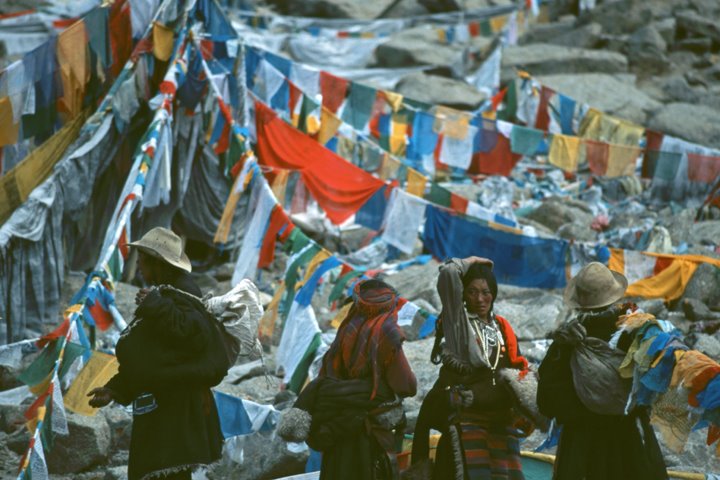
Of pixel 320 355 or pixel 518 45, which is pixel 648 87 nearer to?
pixel 518 45

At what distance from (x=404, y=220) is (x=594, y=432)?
7599mm

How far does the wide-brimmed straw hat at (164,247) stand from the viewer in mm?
5652

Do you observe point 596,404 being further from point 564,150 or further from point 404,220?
point 564,150

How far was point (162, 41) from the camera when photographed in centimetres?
1320

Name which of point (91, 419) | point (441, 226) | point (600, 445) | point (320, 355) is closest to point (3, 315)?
point (91, 419)

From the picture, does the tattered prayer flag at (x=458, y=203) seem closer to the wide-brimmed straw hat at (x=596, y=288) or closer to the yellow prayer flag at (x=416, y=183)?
the yellow prayer flag at (x=416, y=183)

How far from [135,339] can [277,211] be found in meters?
4.97

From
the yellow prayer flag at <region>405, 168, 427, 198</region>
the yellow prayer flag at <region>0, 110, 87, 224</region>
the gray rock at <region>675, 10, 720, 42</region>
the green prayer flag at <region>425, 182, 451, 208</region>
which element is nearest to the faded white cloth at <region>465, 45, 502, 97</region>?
the gray rock at <region>675, 10, 720, 42</region>

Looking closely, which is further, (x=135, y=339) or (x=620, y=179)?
(x=620, y=179)

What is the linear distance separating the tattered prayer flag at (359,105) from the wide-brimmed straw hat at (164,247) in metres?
12.2

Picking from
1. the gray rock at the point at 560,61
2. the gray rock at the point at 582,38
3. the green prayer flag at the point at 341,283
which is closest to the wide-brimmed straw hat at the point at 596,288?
the green prayer flag at the point at 341,283

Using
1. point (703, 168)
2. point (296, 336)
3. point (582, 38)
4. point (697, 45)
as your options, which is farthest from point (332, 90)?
point (697, 45)

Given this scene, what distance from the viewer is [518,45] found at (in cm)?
2980

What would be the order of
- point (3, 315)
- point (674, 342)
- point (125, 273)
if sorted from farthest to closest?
point (125, 273)
point (3, 315)
point (674, 342)
